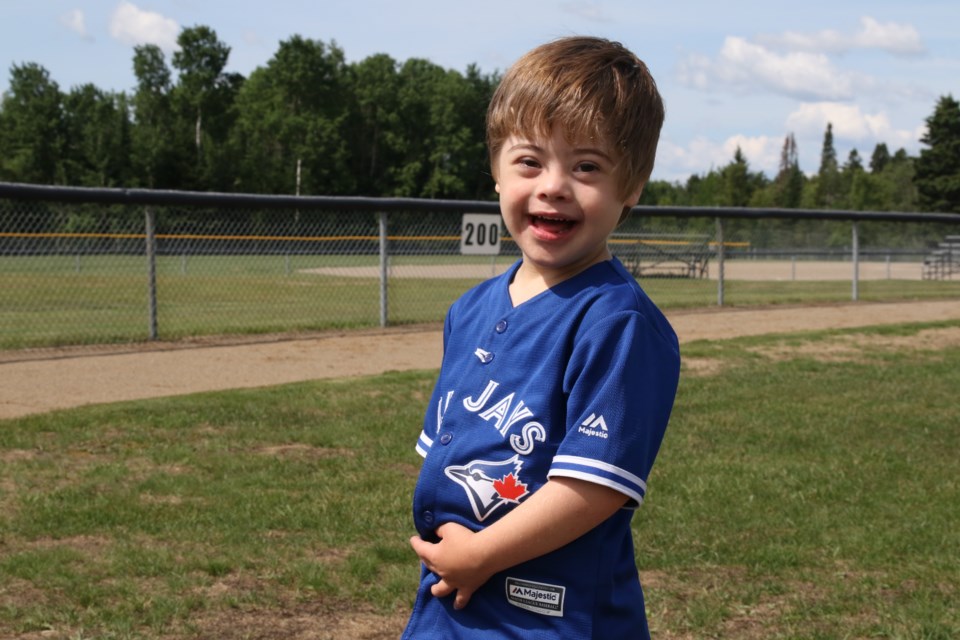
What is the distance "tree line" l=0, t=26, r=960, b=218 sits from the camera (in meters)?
61.0

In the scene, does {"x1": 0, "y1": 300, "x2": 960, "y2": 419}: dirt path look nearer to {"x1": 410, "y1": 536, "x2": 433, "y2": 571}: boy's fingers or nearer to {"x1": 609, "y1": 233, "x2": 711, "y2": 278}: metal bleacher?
{"x1": 410, "y1": 536, "x2": 433, "y2": 571}: boy's fingers

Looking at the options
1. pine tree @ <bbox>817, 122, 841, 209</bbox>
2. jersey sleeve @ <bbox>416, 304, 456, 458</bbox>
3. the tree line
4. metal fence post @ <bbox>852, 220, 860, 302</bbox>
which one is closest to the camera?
jersey sleeve @ <bbox>416, 304, 456, 458</bbox>

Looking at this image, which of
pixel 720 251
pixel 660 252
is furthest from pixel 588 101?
pixel 660 252

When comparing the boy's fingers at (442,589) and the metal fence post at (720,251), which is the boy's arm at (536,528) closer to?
the boy's fingers at (442,589)

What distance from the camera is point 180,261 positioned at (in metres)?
17.6

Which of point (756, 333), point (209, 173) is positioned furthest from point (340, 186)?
point (756, 333)

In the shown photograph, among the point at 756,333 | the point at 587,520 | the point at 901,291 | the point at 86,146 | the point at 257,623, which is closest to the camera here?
the point at 587,520

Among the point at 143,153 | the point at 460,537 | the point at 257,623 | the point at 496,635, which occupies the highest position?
the point at 143,153

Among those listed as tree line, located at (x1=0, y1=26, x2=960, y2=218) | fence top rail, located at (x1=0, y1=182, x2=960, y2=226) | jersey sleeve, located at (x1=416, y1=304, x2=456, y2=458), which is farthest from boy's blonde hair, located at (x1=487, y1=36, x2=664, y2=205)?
tree line, located at (x1=0, y1=26, x2=960, y2=218)

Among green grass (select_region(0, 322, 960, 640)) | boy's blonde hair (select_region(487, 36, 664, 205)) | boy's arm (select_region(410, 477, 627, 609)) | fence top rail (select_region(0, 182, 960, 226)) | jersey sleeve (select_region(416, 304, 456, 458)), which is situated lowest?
green grass (select_region(0, 322, 960, 640))

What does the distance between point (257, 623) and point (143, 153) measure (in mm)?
60629

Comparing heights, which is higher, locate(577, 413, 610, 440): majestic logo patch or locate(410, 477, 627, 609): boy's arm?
locate(577, 413, 610, 440): majestic logo patch

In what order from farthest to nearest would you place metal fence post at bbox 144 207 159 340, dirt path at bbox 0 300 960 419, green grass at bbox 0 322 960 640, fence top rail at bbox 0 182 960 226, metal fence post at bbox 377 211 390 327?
metal fence post at bbox 377 211 390 327, metal fence post at bbox 144 207 159 340, fence top rail at bbox 0 182 960 226, dirt path at bbox 0 300 960 419, green grass at bbox 0 322 960 640

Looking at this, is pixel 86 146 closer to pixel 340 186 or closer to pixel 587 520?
pixel 340 186
